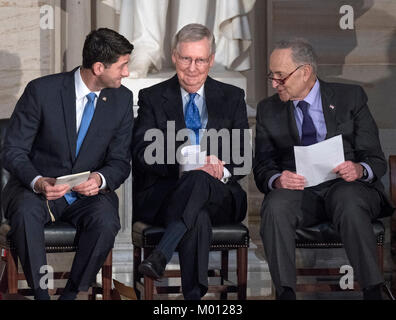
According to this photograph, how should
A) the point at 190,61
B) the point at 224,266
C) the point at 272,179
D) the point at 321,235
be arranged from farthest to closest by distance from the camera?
the point at 224,266, the point at 190,61, the point at 272,179, the point at 321,235

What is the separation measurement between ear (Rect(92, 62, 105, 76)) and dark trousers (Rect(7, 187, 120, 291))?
24.2 inches

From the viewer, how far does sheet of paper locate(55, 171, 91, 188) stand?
13.4 feet

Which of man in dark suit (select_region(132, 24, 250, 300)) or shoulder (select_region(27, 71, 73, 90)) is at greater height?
shoulder (select_region(27, 71, 73, 90))

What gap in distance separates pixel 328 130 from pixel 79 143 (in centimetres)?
120

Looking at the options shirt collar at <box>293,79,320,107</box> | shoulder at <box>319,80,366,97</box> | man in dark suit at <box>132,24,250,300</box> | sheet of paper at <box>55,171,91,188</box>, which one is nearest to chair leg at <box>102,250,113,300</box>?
man in dark suit at <box>132,24,250,300</box>

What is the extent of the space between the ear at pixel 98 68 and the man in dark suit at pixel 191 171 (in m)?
0.32

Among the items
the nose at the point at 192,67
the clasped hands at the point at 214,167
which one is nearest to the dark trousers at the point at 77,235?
the clasped hands at the point at 214,167

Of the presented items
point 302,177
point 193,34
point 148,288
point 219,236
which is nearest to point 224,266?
point 219,236

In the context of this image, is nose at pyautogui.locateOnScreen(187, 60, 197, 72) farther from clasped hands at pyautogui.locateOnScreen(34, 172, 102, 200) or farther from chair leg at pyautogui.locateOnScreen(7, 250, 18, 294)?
chair leg at pyautogui.locateOnScreen(7, 250, 18, 294)

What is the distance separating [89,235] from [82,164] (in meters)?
0.42

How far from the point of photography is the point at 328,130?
4.52 m

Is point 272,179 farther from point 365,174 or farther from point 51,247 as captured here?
point 51,247

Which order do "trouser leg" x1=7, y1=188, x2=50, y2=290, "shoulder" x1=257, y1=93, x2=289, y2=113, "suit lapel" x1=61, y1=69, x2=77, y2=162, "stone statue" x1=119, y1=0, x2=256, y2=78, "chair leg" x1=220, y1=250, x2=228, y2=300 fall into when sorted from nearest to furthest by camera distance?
1. "trouser leg" x1=7, y1=188, x2=50, y2=290
2. "suit lapel" x1=61, y1=69, x2=77, y2=162
3. "shoulder" x1=257, y1=93, x2=289, y2=113
4. "chair leg" x1=220, y1=250, x2=228, y2=300
5. "stone statue" x1=119, y1=0, x2=256, y2=78

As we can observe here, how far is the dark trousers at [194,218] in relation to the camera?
4.07m
